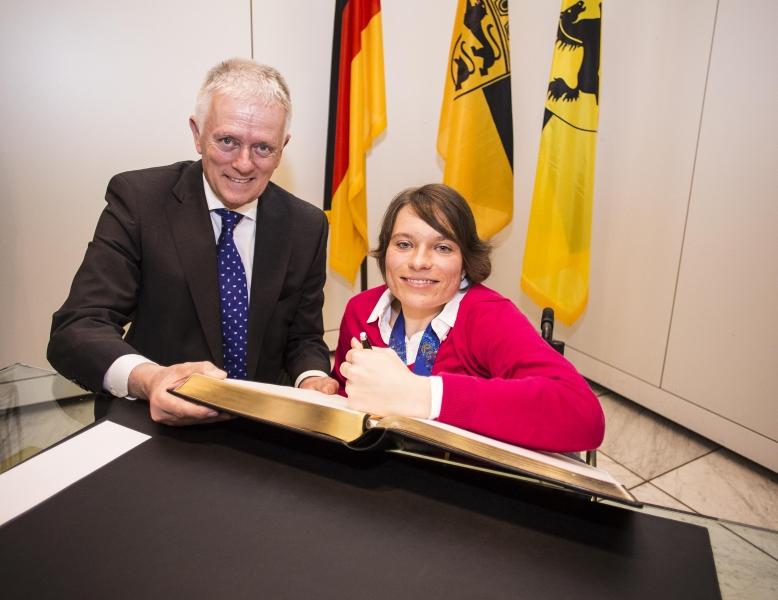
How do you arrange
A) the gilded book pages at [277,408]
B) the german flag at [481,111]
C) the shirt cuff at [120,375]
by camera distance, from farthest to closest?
the german flag at [481,111], the shirt cuff at [120,375], the gilded book pages at [277,408]

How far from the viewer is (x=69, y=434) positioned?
0.71 meters

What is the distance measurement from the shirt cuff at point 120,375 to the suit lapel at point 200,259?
302 millimetres

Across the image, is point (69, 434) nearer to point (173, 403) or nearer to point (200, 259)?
point (173, 403)

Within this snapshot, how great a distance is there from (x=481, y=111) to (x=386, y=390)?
214 centimetres

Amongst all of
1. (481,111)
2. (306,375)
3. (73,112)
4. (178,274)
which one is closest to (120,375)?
(178,274)

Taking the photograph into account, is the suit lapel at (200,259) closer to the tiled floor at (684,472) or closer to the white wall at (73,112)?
the white wall at (73,112)

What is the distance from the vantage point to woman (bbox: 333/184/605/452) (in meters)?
0.75

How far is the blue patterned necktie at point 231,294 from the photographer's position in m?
1.30

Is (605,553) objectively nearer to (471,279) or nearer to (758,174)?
(471,279)

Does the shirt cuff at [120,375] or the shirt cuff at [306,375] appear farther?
the shirt cuff at [306,375]

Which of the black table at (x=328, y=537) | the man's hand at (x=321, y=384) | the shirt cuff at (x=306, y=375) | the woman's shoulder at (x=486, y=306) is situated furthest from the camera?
the shirt cuff at (x=306, y=375)

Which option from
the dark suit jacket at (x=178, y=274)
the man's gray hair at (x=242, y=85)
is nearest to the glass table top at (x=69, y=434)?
the dark suit jacket at (x=178, y=274)

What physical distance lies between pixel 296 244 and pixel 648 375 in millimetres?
1998

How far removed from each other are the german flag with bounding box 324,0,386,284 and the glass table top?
1776 mm
